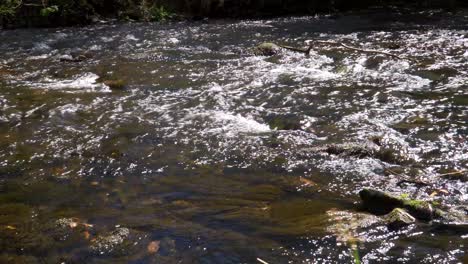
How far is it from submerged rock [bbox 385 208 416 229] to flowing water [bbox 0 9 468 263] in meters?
0.06

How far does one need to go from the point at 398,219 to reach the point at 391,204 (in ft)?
0.98

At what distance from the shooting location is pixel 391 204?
4309mm

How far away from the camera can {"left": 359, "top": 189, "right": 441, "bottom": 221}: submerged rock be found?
411 centimetres

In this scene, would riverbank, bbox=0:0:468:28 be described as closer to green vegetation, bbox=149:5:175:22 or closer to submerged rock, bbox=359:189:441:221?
green vegetation, bbox=149:5:175:22

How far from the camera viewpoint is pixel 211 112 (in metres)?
7.70

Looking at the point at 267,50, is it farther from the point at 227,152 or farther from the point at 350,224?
the point at 350,224

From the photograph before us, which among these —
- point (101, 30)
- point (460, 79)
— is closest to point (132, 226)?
point (460, 79)

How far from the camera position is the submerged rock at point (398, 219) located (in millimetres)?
4012

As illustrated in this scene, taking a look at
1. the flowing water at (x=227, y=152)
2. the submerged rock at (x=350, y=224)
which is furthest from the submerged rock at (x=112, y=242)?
the submerged rock at (x=350, y=224)

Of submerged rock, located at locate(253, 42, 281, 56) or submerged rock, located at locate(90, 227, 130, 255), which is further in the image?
submerged rock, located at locate(253, 42, 281, 56)

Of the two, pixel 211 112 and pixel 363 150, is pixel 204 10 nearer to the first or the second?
pixel 211 112

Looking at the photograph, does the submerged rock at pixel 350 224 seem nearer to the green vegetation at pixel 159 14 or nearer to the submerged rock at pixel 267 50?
the submerged rock at pixel 267 50

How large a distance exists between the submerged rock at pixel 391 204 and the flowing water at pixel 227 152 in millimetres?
127

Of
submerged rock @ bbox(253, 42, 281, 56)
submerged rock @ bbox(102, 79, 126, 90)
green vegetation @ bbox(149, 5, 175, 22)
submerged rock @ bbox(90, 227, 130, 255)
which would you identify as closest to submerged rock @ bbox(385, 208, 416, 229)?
submerged rock @ bbox(90, 227, 130, 255)
